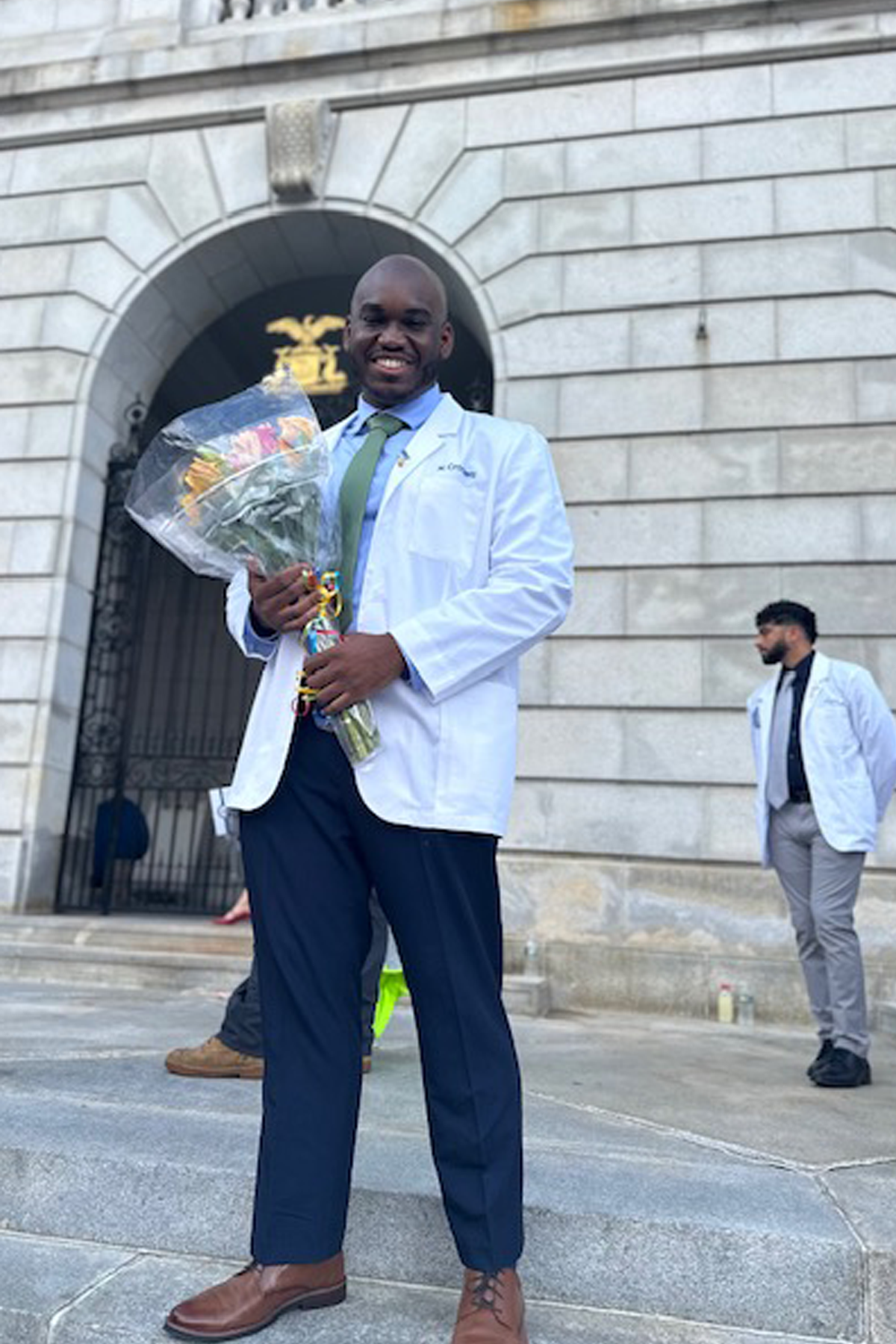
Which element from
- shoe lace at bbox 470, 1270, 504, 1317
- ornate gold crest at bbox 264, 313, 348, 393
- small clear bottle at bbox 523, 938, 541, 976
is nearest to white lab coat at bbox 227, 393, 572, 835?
shoe lace at bbox 470, 1270, 504, 1317

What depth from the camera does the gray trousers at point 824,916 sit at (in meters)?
4.60

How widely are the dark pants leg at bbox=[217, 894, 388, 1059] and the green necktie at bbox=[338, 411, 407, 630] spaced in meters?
1.71

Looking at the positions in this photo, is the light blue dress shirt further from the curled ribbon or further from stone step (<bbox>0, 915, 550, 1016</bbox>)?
stone step (<bbox>0, 915, 550, 1016</bbox>)

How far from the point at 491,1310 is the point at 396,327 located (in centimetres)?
199

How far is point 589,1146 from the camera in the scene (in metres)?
2.96

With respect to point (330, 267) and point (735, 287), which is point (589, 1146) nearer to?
point (735, 287)

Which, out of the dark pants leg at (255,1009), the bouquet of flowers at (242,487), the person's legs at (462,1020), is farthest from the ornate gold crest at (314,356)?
the person's legs at (462,1020)

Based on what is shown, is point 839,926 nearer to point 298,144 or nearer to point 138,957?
point 138,957

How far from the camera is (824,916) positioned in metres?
4.72

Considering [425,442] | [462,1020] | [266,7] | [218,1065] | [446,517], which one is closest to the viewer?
[462,1020]

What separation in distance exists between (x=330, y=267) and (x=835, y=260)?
14.4ft

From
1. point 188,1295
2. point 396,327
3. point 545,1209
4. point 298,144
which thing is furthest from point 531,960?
point 298,144

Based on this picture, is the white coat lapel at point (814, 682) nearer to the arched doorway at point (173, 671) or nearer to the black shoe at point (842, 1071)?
the black shoe at point (842, 1071)

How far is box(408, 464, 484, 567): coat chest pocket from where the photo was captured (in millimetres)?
2232
